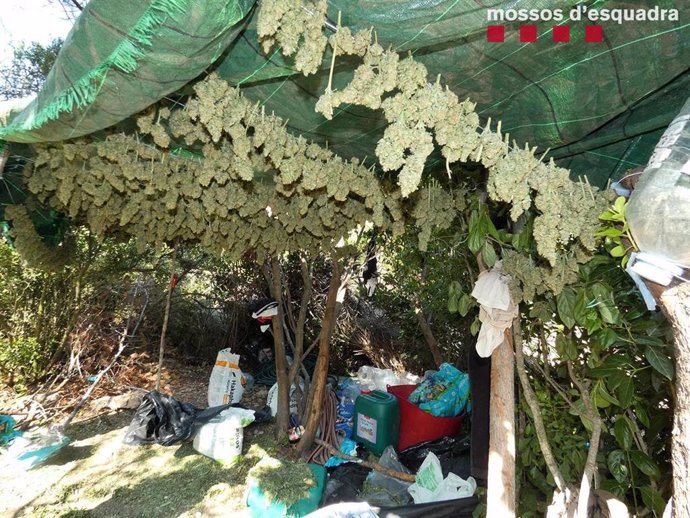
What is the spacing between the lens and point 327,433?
11.6 ft

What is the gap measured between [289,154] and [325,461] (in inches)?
104

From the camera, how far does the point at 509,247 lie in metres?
1.89

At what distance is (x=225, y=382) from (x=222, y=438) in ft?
2.48

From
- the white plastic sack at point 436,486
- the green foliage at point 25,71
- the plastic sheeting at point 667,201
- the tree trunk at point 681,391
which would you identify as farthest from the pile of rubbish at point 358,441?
the green foliage at point 25,71

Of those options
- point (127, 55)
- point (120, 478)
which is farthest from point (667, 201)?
point (120, 478)

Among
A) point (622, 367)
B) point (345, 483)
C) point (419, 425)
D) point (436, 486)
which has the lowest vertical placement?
point (345, 483)

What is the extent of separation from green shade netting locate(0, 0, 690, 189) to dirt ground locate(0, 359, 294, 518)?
2.53 meters

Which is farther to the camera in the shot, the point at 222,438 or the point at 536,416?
Answer: the point at 222,438

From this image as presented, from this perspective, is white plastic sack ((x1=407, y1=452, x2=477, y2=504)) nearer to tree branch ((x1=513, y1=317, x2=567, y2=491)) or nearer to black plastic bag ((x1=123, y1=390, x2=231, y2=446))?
tree branch ((x1=513, y1=317, x2=567, y2=491))

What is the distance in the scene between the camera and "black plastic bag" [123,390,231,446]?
3.38 metres

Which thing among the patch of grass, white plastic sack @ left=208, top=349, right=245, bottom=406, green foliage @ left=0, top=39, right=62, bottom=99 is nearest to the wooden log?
the patch of grass

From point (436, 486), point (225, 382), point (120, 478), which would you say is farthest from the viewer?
point (225, 382)

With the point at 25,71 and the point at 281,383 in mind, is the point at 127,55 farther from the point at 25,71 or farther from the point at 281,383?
the point at 25,71

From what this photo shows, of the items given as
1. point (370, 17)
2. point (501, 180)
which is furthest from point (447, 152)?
point (370, 17)
